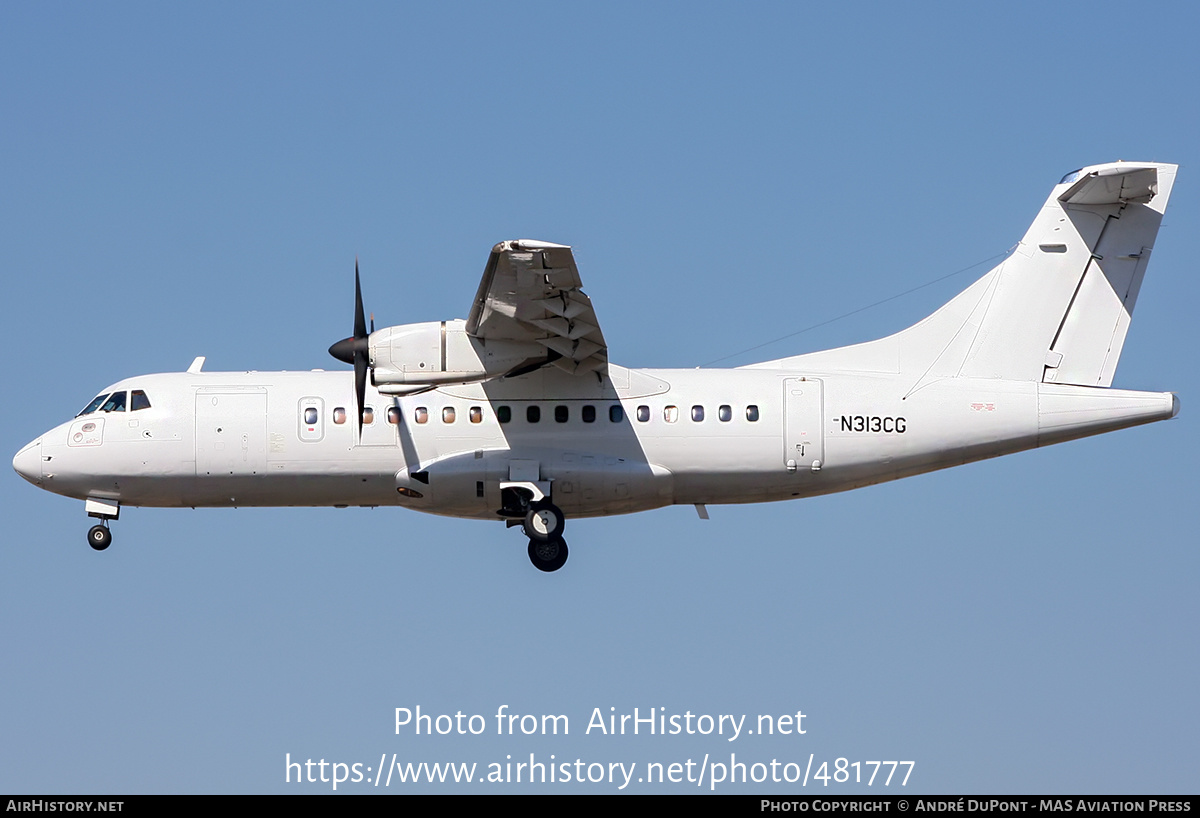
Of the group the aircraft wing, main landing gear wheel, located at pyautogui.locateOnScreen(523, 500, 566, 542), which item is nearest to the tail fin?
the aircraft wing

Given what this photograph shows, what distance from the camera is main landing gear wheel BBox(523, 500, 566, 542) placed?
24312 mm

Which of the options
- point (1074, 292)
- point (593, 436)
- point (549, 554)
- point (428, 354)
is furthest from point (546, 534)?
point (1074, 292)

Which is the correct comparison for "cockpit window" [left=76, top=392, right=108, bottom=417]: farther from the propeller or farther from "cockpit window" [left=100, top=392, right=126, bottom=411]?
the propeller

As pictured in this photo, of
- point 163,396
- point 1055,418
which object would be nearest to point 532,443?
point 163,396

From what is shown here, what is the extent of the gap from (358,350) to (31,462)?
615cm

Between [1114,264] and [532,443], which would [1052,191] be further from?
[532,443]

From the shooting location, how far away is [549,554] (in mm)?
24547

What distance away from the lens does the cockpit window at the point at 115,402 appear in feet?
83.0

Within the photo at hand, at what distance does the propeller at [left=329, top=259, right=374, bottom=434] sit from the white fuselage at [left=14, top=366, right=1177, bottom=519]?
116cm

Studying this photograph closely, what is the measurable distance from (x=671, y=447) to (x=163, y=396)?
8.03 m

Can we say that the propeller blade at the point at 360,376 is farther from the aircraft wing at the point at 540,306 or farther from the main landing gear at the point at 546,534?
the main landing gear at the point at 546,534

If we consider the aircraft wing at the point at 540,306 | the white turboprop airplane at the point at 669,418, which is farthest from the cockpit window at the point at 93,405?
the aircraft wing at the point at 540,306

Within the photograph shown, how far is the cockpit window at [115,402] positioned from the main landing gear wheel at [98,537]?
1890 mm
